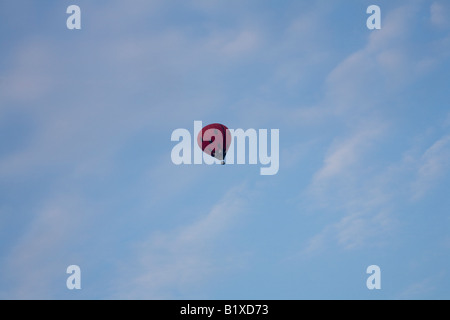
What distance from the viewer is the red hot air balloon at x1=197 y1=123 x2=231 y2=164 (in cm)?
3722

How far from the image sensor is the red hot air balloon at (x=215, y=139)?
122 ft

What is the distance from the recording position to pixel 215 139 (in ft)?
123
